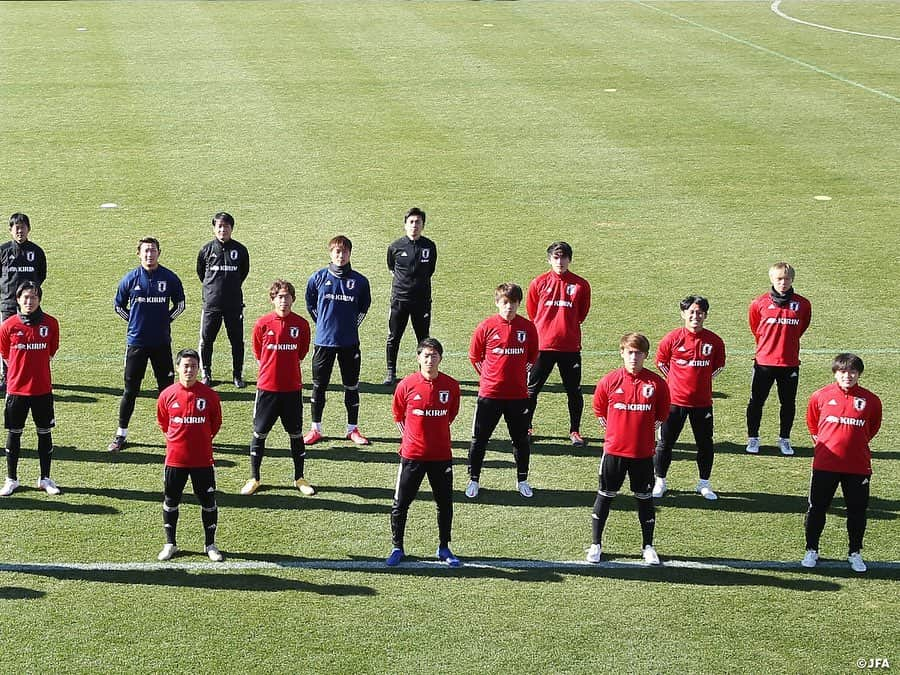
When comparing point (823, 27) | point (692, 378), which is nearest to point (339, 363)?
point (692, 378)

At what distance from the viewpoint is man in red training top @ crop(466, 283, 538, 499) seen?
12.3 metres

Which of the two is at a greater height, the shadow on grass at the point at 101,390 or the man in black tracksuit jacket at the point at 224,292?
the man in black tracksuit jacket at the point at 224,292

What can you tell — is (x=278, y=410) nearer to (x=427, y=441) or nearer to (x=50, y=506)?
(x=427, y=441)

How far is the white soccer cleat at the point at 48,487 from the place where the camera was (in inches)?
480

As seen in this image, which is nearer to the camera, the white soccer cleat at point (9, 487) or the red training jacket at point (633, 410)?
the red training jacket at point (633, 410)

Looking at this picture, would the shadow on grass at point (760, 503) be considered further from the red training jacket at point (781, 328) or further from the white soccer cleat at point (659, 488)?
the red training jacket at point (781, 328)

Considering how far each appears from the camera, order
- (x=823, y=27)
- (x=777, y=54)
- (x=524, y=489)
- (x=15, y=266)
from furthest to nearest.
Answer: (x=823, y=27) → (x=777, y=54) → (x=15, y=266) → (x=524, y=489)

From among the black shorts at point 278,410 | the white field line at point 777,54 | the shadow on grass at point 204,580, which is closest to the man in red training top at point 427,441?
the shadow on grass at point 204,580

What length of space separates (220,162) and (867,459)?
1606 centimetres

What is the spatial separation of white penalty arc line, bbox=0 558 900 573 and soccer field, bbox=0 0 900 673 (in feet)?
0.12

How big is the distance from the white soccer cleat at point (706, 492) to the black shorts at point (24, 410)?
6465 millimetres

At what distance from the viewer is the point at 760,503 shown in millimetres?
12445

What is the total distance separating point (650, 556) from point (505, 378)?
2309 mm

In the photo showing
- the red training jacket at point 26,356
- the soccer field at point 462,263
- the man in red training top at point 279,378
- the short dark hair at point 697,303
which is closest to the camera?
the soccer field at point 462,263
